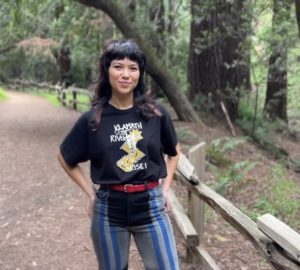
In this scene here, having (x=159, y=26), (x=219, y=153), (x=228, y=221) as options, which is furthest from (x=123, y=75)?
(x=159, y=26)

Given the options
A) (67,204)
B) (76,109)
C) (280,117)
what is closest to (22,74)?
(76,109)

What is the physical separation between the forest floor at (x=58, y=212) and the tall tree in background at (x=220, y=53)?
1826 millimetres

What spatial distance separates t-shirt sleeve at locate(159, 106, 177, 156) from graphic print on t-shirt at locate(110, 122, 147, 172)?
0.24 meters

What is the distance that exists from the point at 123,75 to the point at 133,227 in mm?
963

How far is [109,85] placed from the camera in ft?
10.8

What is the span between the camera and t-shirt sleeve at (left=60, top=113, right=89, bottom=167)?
3.21m

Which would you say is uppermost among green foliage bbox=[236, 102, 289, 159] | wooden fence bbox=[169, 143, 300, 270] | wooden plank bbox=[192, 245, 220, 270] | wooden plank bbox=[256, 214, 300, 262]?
wooden plank bbox=[256, 214, 300, 262]

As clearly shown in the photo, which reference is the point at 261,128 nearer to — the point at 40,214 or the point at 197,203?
the point at 40,214

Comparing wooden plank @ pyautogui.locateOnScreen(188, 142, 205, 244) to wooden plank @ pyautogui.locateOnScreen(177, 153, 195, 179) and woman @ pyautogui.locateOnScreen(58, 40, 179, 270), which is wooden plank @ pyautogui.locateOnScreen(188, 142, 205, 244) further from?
woman @ pyautogui.locateOnScreen(58, 40, 179, 270)

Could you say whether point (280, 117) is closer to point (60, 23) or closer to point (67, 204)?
point (60, 23)

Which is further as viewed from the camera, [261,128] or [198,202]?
[261,128]

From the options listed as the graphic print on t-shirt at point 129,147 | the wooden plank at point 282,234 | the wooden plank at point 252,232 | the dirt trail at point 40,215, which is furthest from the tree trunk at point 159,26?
the wooden plank at point 282,234

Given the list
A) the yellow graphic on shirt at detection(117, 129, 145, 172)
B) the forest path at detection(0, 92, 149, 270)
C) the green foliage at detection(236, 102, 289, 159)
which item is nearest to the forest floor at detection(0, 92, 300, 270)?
the forest path at detection(0, 92, 149, 270)

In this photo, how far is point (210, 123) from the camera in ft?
47.4
